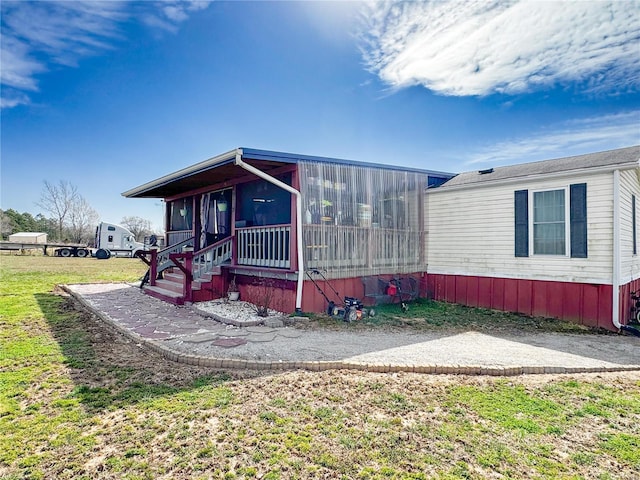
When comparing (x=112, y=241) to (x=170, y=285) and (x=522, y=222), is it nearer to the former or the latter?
(x=170, y=285)

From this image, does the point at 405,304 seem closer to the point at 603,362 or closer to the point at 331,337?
the point at 331,337

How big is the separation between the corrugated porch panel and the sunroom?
2.81 ft

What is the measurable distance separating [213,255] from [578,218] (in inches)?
310

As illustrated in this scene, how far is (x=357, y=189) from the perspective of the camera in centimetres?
791

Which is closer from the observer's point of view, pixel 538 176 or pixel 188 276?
pixel 538 176

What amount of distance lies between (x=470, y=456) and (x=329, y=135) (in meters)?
14.2

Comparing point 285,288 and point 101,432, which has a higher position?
point 285,288

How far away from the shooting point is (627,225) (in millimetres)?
7230

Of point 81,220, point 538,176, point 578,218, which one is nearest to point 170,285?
point 538,176

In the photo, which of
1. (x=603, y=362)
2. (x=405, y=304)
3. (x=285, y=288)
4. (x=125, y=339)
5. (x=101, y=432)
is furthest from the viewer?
(x=405, y=304)

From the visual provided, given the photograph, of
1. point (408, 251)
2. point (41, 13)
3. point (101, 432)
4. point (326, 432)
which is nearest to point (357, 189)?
point (408, 251)

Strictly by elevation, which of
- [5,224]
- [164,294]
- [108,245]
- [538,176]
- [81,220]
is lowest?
[164,294]

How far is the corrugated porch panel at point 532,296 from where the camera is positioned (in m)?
6.82

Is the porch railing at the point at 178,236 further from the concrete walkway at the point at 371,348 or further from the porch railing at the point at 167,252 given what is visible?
the concrete walkway at the point at 371,348
